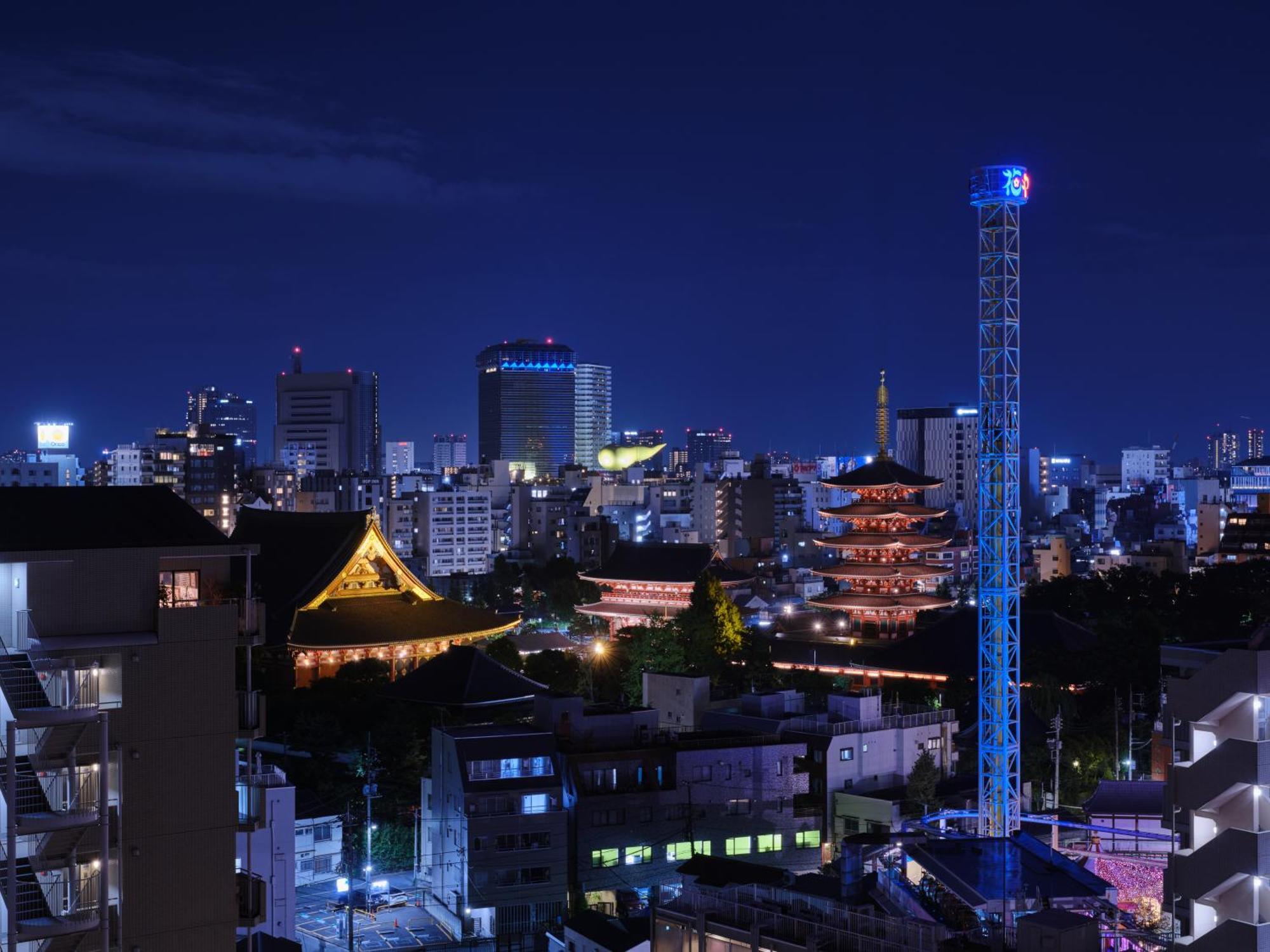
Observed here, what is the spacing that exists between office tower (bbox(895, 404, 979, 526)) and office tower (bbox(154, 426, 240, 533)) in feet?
175

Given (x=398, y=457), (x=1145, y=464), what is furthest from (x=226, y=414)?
(x=1145, y=464)

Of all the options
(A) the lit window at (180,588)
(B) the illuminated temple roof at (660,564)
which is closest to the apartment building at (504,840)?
(A) the lit window at (180,588)

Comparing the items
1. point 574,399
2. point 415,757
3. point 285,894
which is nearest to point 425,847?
point 415,757

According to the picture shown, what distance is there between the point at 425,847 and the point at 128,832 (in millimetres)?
12326

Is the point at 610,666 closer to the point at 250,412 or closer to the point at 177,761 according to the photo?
the point at 177,761

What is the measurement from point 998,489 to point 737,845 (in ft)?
21.0

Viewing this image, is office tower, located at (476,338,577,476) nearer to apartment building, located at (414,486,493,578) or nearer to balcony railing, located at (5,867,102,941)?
apartment building, located at (414,486,493,578)

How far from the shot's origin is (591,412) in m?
137

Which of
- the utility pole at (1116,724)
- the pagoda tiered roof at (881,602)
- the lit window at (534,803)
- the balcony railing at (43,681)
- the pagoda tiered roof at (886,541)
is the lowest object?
the utility pole at (1116,724)

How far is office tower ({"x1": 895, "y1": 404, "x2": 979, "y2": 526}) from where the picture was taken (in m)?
107

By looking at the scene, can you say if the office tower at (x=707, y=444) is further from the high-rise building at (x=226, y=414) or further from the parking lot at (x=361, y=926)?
the parking lot at (x=361, y=926)

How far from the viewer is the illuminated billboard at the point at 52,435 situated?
6228 centimetres

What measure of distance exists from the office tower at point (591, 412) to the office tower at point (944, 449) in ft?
108

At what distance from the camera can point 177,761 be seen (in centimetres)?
877
